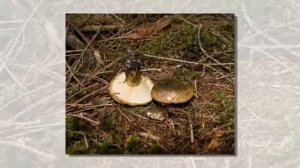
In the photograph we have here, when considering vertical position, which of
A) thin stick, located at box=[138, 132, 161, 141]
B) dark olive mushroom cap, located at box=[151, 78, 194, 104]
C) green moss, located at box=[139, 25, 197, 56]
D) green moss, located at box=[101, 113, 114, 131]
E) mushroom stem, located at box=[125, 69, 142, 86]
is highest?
green moss, located at box=[139, 25, 197, 56]

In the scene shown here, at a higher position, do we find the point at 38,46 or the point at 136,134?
the point at 38,46

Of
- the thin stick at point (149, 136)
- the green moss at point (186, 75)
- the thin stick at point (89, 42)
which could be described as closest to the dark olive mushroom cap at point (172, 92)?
the green moss at point (186, 75)

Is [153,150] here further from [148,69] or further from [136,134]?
[148,69]

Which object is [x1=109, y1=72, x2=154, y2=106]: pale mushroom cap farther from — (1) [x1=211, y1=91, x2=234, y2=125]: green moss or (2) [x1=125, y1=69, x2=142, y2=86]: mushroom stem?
(1) [x1=211, y1=91, x2=234, y2=125]: green moss

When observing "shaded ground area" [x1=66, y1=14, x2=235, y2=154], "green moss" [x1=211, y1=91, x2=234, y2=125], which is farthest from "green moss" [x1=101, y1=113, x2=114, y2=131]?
"green moss" [x1=211, y1=91, x2=234, y2=125]

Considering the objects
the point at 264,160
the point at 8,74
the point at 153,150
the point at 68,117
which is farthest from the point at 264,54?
the point at 8,74

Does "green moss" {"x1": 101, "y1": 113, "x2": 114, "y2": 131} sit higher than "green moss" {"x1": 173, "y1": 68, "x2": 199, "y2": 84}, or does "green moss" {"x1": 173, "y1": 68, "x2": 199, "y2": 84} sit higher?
"green moss" {"x1": 173, "y1": 68, "x2": 199, "y2": 84}
